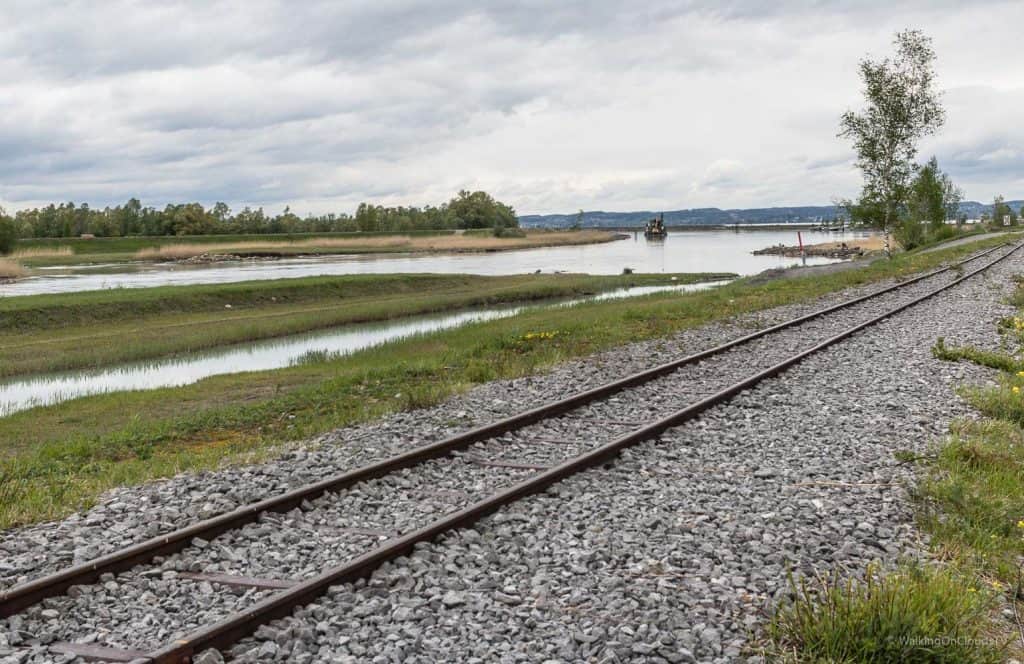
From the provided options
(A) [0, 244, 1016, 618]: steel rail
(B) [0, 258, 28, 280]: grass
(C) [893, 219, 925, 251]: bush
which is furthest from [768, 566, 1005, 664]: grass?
(C) [893, 219, 925, 251]: bush

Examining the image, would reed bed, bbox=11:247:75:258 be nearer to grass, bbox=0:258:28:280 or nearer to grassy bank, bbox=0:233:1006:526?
grass, bbox=0:258:28:280

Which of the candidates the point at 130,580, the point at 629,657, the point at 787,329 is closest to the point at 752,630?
the point at 629,657

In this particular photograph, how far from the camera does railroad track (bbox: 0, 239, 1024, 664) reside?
206 inches

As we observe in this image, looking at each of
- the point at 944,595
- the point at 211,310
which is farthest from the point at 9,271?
the point at 944,595

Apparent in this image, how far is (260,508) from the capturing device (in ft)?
23.6

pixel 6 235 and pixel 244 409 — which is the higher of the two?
pixel 6 235

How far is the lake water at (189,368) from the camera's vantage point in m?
20.0

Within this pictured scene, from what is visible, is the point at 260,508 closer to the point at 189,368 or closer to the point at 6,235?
the point at 189,368

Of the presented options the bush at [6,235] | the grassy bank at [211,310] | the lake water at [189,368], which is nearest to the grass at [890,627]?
the lake water at [189,368]

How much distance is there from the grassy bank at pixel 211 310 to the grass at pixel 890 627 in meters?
23.0

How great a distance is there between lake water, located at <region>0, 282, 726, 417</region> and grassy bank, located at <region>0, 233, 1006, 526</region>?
1894 millimetres

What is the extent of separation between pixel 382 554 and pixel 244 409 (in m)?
8.64

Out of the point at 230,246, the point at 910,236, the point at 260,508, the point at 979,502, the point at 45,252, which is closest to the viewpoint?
the point at 979,502

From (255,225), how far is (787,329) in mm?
150236
